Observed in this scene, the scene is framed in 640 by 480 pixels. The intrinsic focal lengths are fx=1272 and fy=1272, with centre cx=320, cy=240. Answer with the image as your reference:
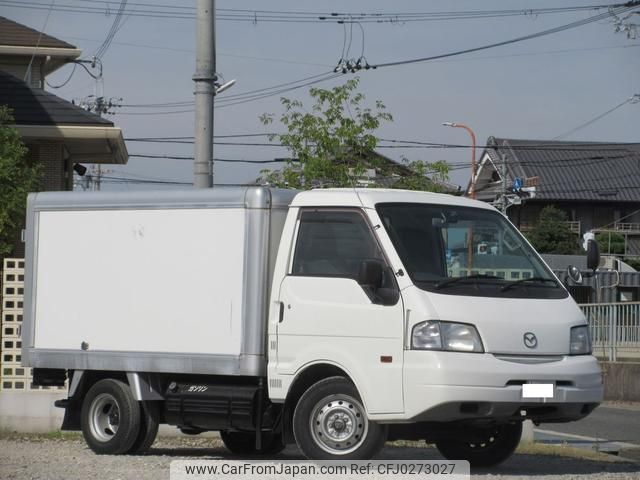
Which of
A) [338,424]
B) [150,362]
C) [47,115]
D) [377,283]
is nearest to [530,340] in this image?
[377,283]

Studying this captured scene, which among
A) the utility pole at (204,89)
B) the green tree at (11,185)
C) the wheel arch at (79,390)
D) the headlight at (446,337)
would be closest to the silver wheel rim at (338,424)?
the headlight at (446,337)

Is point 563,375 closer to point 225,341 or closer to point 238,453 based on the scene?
point 225,341

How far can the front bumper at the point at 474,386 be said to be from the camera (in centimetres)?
976

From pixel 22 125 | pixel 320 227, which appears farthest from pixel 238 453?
pixel 22 125

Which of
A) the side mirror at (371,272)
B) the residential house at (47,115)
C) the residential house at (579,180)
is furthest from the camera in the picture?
the residential house at (579,180)

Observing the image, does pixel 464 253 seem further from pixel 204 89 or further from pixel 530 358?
pixel 204 89

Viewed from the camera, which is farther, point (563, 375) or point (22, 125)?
point (22, 125)

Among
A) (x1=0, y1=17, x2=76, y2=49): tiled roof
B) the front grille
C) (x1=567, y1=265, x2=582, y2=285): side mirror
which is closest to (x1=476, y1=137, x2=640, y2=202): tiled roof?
(x1=0, y1=17, x2=76, y2=49): tiled roof

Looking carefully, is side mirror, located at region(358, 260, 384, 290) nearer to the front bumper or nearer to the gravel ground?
the front bumper

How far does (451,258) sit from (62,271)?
158 inches

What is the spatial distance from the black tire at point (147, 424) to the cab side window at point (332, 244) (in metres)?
2.23

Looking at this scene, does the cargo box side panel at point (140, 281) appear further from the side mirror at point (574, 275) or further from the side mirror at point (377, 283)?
the side mirror at point (574, 275)

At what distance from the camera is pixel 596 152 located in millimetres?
76625

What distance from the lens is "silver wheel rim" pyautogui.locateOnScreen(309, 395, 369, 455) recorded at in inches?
402
